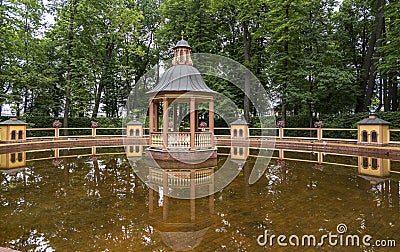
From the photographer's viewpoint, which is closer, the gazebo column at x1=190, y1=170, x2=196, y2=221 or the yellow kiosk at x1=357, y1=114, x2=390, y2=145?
the gazebo column at x1=190, y1=170, x2=196, y2=221

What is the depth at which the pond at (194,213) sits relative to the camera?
343cm

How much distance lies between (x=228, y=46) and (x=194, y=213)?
72.2ft

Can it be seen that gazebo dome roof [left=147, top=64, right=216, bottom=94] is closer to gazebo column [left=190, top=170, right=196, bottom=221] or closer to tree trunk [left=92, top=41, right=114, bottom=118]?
gazebo column [left=190, top=170, right=196, bottom=221]

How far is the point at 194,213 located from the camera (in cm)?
453

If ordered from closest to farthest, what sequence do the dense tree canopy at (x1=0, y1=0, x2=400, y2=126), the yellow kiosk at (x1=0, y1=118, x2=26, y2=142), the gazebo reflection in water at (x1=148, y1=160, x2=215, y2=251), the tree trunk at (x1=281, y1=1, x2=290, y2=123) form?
the gazebo reflection in water at (x1=148, y1=160, x2=215, y2=251)
the yellow kiosk at (x1=0, y1=118, x2=26, y2=142)
the dense tree canopy at (x1=0, y1=0, x2=400, y2=126)
the tree trunk at (x1=281, y1=1, x2=290, y2=123)

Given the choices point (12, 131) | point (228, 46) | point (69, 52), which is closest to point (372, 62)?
point (228, 46)

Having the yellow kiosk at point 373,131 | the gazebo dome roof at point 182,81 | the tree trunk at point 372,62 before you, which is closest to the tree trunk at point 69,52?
the gazebo dome roof at point 182,81

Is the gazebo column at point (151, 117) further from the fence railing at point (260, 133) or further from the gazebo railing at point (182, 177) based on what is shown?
the gazebo railing at point (182, 177)

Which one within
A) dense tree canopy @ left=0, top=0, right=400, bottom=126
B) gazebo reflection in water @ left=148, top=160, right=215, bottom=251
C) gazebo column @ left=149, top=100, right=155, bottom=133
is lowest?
gazebo reflection in water @ left=148, top=160, right=215, bottom=251

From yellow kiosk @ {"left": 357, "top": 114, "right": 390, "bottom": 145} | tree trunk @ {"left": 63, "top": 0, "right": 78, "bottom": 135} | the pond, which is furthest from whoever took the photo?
tree trunk @ {"left": 63, "top": 0, "right": 78, "bottom": 135}

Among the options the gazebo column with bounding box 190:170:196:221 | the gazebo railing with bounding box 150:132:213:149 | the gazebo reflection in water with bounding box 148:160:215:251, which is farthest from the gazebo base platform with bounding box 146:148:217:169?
the gazebo column with bounding box 190:170:196:221

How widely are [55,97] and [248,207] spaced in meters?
23.4

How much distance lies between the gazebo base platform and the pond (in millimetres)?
2135

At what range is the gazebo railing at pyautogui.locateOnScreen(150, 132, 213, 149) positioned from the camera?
409 inches
